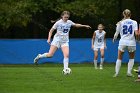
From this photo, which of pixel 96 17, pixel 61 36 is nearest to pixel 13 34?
pixel 96 17

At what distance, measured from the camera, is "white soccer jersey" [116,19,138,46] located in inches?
668

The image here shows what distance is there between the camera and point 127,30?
669 inches

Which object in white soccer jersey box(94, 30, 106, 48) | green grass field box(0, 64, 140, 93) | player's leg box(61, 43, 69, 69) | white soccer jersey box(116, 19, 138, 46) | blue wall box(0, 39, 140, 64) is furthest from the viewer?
blue wall box(0, 39, 140, 64)

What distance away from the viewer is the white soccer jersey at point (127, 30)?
55.7 ft

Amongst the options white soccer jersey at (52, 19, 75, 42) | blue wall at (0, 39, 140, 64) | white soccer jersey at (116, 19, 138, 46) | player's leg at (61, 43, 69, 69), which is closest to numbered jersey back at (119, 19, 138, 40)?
white soccer jersey at (116, 19, 138, 46)

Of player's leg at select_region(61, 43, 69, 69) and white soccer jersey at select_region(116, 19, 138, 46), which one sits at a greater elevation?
white soccer jersey at select_region(116, 19, 138, 46)

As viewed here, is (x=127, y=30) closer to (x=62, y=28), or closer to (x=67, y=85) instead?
(x=62, y=28)

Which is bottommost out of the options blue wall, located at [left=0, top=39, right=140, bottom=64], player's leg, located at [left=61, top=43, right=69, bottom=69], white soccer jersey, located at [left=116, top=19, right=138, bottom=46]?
blue wall, located at [left=0, top=39, right=140, bottom=64]

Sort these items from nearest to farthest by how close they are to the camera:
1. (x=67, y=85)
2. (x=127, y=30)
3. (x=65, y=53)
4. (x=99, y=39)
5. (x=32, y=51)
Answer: (x=67, y=85), (x=127, y=30), (x=65, y=53), (x=99, y=39), (x=32, y=51)

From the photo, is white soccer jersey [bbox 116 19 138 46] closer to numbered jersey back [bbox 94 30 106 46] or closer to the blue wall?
numbered jersey back [bbox 94 30 106 46]

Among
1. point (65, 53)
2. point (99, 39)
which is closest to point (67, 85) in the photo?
point (65, 53)

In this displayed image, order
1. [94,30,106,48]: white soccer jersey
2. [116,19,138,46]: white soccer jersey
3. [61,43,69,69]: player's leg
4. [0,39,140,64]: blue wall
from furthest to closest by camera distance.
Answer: [0,39,140,64]: blue wall
[94,30,106,48]: white soccer jersey
[61,43,69,69]: player's leg
[116,19,138,46]: white soccer jersey

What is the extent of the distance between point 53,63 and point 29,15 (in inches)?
197

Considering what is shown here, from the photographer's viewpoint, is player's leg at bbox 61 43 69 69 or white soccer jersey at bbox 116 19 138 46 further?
player's leg at bbox 61 43 69 69
